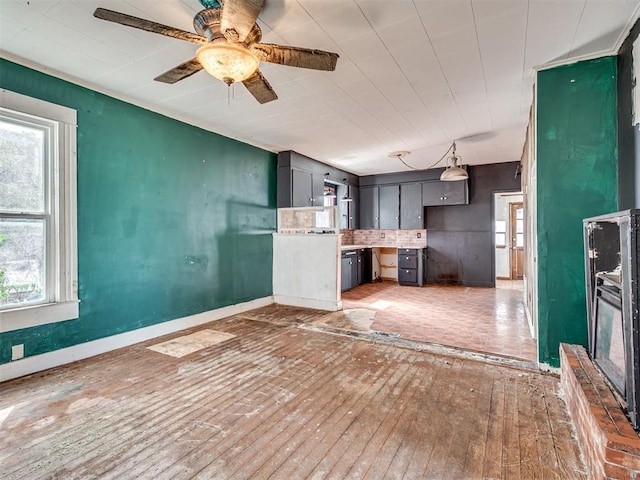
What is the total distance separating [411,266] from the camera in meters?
7.42

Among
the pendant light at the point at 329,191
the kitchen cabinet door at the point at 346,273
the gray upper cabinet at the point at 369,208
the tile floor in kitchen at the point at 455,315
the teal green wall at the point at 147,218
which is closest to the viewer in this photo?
the teal green wall at the point at 147,218

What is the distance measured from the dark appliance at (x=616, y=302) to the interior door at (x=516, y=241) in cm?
696

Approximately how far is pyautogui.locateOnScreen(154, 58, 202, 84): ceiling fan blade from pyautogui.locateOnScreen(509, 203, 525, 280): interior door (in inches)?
338

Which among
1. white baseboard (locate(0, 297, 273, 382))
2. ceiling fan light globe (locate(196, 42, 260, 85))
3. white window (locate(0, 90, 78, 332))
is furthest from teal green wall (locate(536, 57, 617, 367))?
white window (locate(0, 90, 78, 332))

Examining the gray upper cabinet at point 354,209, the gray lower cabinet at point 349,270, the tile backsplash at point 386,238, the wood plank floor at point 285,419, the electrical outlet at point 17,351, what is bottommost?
the wood plank floor at point 285,419

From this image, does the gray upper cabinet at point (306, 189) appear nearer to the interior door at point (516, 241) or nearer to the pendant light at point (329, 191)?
the pendant light at point (329, 191)

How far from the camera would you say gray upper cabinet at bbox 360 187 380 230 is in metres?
8.02

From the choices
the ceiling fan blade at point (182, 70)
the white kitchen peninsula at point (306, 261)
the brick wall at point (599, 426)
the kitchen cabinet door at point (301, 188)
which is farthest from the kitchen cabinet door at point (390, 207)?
the ceiling fan blade at point (182, 70)

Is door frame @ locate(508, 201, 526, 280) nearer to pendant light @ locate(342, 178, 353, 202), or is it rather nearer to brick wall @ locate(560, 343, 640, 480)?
pendant light @ locate(342, 178, 353, 202)

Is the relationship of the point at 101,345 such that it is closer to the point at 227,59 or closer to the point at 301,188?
the point at 227,59

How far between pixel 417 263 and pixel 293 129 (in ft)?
14.6

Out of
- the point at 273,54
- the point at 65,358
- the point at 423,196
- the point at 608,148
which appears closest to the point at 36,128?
the point at 65,358

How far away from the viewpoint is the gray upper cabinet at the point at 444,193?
7.07m

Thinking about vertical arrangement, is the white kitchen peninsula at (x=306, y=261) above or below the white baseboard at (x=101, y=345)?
above
